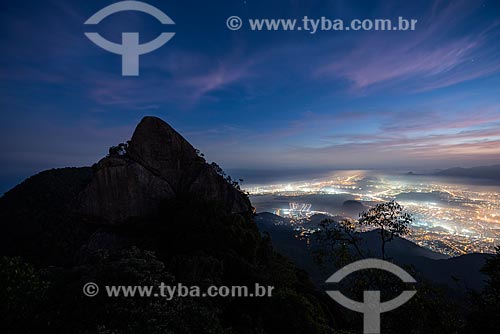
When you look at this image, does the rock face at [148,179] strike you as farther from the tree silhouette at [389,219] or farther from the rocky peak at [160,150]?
the tree silhouette at [389,219]

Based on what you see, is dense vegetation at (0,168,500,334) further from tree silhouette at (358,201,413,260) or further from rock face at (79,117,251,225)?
rock face at (79,117,251,225)

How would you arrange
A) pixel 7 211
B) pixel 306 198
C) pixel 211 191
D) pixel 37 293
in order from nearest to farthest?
1. pixel 37 293
2. pixel 211 191
3. pixel 7 211
4. pixel 306 198

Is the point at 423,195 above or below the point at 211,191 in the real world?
below

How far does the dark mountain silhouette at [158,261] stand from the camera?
777cm

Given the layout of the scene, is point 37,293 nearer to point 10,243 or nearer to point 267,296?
point 267,296

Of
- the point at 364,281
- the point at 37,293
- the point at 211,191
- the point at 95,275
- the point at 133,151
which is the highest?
the point at 133,151

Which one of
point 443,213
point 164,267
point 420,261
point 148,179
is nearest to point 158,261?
point 164,267

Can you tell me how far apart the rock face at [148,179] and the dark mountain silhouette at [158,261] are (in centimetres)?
9

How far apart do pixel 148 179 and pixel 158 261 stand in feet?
41.1

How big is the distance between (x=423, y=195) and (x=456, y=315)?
111 metres

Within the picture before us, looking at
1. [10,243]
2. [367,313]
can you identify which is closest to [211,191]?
[367,313]

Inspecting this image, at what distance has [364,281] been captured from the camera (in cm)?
1109

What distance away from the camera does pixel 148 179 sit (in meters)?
21.3

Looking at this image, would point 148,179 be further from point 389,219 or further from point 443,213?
point 443,213
